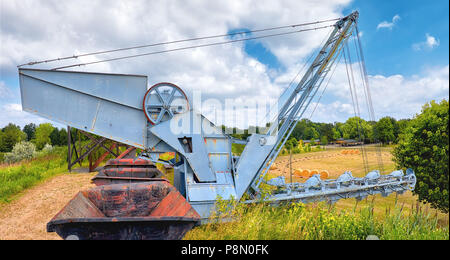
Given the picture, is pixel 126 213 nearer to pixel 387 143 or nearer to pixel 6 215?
pixel 6 215

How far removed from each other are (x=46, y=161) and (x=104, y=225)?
12825 mm

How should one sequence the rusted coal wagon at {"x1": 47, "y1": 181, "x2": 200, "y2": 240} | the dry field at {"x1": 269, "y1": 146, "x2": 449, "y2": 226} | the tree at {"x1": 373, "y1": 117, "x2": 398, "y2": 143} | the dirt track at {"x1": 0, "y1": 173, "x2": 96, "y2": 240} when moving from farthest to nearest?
1. the tree at {"x1": 373, "y1": 117, "x2": 398, "y2": 143}
2. the dry field at {"x1": 269, "y1": 146, "x2": 449, "y2": 226}
3. the dirt track at {"x1": 0, "y1": 173, "x2": 96, "y2": 240}
4. the rusted coal wagon at {"x1": 47, "y1": 181, "x2": 200, "y2": 240}

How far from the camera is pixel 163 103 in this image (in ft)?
19.1

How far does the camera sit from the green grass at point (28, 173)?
26.1 ft

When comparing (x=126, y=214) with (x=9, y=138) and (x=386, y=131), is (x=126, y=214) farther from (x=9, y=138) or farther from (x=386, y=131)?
(x=9, y=138)

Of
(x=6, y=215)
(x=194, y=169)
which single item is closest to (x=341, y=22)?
(x=194, y=169)

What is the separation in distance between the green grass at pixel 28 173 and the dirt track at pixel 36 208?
307 millimetres

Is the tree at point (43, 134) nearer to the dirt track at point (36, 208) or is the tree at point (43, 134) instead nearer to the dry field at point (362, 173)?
the dirt track at point (36, 208)

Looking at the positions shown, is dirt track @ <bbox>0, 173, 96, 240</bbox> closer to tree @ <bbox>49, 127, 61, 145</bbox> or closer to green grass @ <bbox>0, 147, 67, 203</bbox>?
green grass @ <bbox>0, 147, 67, 203</bbox>

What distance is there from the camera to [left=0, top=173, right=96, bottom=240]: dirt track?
5191 mm

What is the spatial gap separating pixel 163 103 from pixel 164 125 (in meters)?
0.55

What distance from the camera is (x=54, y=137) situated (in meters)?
40.7

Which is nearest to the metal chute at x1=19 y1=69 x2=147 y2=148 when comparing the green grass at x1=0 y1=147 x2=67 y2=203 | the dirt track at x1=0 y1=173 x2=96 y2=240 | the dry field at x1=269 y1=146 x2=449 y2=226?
the dirt track at x1=0 y1=173 x2=96 y2=240

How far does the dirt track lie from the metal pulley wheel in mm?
3198
